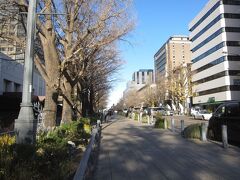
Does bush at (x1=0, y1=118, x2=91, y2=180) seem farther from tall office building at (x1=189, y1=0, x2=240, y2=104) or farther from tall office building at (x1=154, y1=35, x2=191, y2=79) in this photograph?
tall office building at (x1=154, y1=35, x2=191, y2=79)

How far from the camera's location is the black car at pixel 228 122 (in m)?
12.5

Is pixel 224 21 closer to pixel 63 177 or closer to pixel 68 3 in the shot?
pixel 68 3

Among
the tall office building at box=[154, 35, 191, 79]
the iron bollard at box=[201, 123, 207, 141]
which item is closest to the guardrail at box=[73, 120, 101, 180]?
the iron bollard at box=[201, 123, 207, 141]

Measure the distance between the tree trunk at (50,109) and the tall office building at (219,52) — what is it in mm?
58168

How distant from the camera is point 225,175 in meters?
7.60

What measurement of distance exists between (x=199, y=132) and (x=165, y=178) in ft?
27.8

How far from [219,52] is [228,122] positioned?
63834 millimetres

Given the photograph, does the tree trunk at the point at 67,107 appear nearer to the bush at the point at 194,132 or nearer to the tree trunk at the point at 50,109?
the tree trunk at the point at 50,109

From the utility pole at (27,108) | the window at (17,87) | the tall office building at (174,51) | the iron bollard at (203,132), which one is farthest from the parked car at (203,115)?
the tall office building at (174,51)

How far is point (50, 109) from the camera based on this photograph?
14852 millimetres

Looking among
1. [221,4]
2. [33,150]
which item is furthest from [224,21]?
[33,150]

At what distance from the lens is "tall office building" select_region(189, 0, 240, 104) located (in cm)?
7050

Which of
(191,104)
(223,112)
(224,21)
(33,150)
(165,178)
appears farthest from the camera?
(191,104)

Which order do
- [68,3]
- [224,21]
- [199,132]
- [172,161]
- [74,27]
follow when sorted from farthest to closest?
[224,21], [74,27], [68,3], [199,132], [172,161]
